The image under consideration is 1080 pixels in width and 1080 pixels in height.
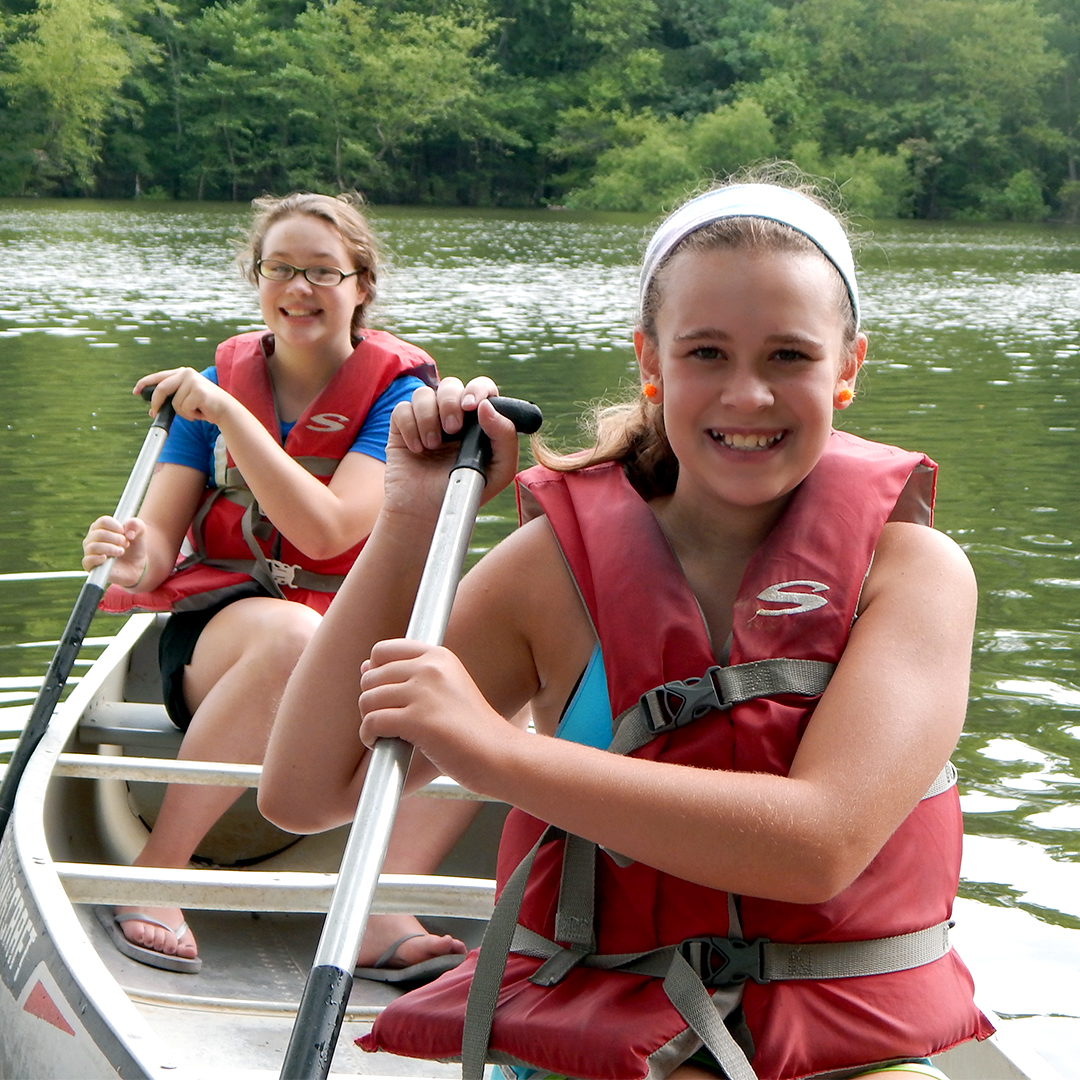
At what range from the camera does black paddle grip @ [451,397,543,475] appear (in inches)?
63.5

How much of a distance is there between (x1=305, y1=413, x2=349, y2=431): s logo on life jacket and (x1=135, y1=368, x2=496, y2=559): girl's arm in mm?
175

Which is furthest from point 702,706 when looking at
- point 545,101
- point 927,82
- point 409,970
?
point 545,101

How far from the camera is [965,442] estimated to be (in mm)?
9938

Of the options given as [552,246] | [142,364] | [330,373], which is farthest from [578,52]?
[330,373]

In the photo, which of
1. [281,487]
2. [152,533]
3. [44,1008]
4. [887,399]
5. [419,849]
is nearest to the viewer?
[44,1008]

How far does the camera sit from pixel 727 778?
1321mm

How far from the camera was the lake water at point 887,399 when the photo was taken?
3773 millimetres

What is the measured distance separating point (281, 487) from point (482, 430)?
130cm

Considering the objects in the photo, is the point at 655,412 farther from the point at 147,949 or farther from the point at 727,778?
the point at 147,949

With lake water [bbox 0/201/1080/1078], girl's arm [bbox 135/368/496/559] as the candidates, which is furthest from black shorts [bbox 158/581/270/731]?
lake water [bbox 0/201/1080/1078]

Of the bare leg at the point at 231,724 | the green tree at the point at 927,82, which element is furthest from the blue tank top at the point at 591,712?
the green tree at the point at 927,82

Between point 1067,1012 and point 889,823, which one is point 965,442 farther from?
point 889,823

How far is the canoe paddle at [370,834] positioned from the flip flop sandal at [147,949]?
1305mm

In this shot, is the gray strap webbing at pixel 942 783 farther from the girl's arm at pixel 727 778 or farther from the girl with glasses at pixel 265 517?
the girl with glasses at pixel 265 517
